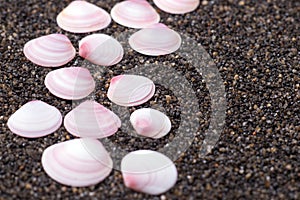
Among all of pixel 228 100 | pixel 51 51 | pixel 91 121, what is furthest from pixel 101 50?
pixel 228 100

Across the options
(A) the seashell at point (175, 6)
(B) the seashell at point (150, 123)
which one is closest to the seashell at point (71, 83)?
(B) the seashell at point (150, 123)

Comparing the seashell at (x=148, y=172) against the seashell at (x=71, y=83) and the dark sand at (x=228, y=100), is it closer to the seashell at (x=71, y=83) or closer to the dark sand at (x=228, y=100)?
the dark sand at (x=228, y=100)

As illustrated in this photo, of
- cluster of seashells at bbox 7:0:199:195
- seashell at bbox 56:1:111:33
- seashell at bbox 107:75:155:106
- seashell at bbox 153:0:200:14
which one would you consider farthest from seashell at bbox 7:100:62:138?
seashell at bbox 153:0:200:14

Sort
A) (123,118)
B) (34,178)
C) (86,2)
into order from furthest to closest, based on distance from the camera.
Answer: (86,2)
(123,118)
(34,178)

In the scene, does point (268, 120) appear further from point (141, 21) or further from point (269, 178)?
point (141, 21)

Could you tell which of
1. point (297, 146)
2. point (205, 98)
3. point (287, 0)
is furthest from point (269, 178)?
point (287, 0)

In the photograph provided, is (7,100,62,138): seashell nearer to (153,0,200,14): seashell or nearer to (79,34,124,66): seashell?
(79,34,124,66): seashell

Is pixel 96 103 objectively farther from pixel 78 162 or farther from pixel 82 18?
pixel 82 18
